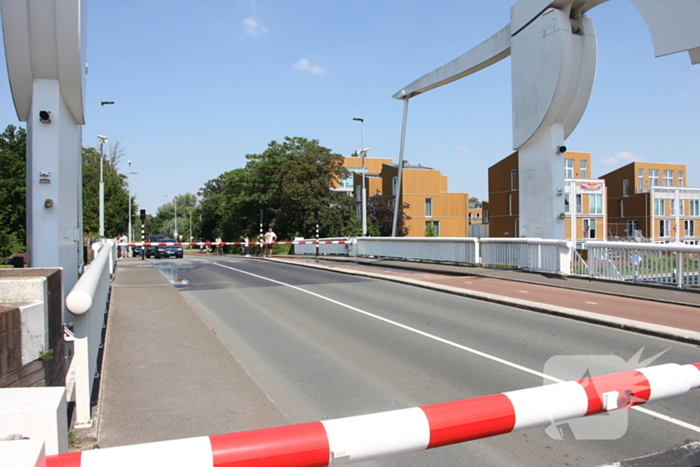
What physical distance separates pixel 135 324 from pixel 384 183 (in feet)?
200

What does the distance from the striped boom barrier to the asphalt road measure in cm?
133

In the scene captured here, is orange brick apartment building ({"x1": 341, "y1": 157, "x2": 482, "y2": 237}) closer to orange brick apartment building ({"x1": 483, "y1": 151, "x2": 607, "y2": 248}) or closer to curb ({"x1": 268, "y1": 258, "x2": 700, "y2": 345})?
orange brick apartment building ({"x1": 483, "y1": 151, "x2": 607, "y2": 248})

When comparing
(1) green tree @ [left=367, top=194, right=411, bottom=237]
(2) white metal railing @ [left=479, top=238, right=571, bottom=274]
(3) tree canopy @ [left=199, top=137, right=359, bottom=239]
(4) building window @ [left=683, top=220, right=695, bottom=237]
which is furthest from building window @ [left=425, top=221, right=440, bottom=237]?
(2) white metal railing @ [left=479, top=238, right=571, bottom=274]

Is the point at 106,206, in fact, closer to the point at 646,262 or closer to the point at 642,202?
the point at 646,262

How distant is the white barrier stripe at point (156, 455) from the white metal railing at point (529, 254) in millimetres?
15877

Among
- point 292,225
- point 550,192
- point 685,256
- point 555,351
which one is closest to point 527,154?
point 550,192

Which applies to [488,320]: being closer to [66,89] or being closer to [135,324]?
[135,324]

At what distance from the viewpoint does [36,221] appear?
9039 millimetres

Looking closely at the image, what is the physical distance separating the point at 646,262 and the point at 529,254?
4.45 m

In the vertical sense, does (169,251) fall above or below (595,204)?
below

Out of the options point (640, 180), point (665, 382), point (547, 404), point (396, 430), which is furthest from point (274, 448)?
point (640, 180)

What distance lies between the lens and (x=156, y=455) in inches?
81.4

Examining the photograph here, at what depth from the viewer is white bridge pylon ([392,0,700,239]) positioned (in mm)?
17609

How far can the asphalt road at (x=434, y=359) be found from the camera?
4590 mm
